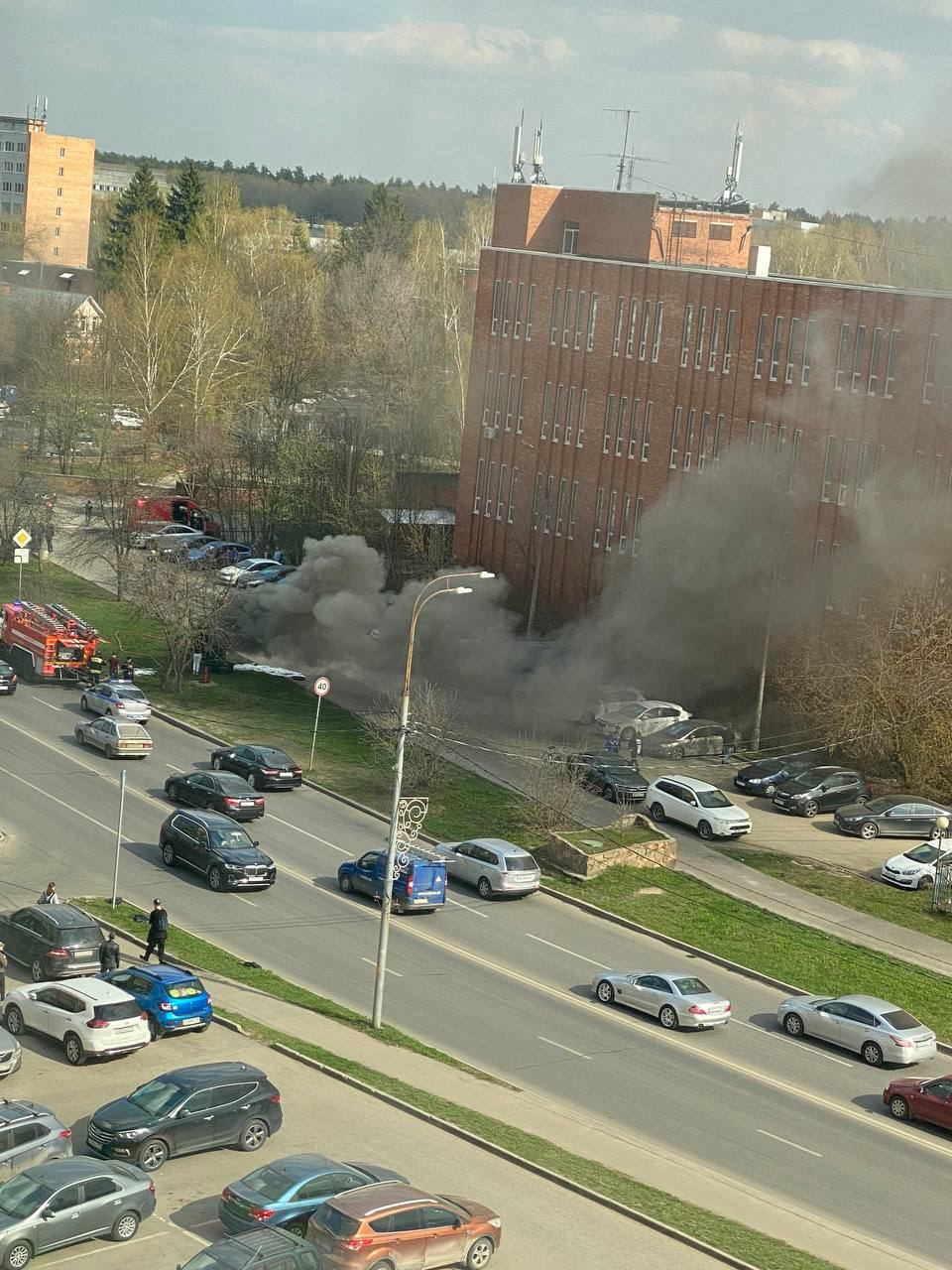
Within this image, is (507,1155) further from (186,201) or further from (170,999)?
(186,201)

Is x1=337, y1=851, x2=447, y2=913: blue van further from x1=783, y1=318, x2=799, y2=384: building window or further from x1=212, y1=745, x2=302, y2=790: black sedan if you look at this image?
x1=783, y1=318, x2=799, y2=384: building window

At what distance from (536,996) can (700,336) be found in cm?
3278

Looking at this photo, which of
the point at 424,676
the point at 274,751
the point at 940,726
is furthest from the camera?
the point at 424,676

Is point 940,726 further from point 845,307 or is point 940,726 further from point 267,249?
point 267,249

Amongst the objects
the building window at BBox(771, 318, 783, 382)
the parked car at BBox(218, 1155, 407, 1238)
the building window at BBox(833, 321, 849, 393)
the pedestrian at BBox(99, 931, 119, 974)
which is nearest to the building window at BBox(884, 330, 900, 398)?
the building window at BBox(833, 321, 849, 393)

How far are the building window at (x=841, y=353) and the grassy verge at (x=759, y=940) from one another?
20.9m

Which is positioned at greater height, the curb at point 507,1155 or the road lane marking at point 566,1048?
the curb at point 507,1155

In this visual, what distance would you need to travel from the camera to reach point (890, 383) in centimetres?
5288

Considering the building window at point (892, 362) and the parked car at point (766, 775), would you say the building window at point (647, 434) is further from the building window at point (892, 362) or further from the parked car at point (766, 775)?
the parked car at point (766, 775)

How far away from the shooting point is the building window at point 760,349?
56.9 metres

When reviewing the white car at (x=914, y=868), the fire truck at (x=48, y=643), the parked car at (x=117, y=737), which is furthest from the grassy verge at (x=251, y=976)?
the fire truck at (x=48, y=643)

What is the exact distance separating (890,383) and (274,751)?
22.9 meters

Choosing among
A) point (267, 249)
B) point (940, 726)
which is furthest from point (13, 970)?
point (267, 249)

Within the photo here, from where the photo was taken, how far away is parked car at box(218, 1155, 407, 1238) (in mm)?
18516
